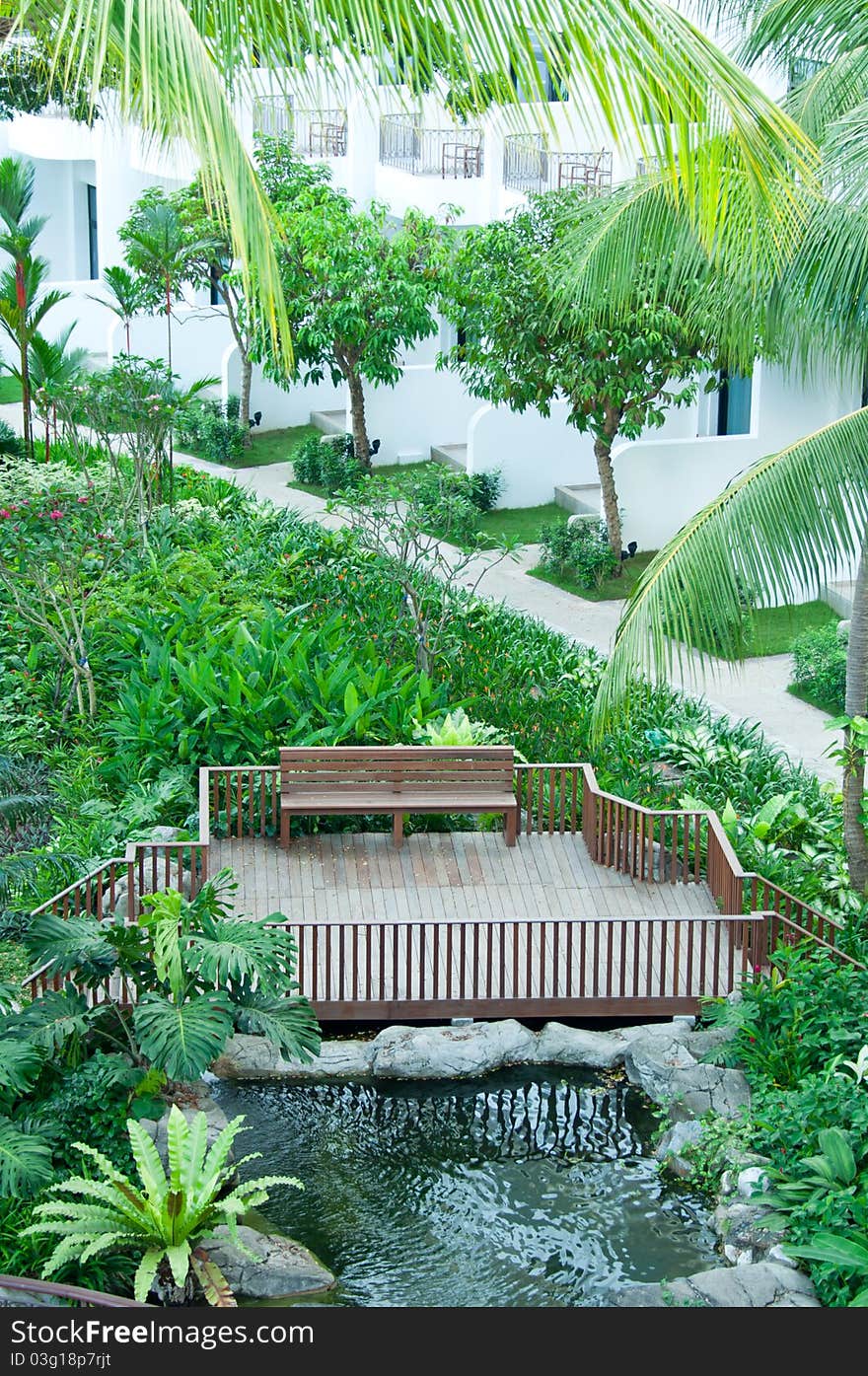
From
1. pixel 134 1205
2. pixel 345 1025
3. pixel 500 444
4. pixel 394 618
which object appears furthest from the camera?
pixel 500 444

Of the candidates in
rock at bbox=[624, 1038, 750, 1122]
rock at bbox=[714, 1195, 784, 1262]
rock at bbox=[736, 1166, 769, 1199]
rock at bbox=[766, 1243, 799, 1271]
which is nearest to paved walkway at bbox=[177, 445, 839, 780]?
rock at bbox=[624, 1038, 750, 1122]

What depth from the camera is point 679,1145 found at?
9711mm

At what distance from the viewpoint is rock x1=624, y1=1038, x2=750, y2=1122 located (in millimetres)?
9891

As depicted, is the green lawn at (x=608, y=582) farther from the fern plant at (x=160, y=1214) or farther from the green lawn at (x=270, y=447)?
the fern plant at (x=160, y=1214)

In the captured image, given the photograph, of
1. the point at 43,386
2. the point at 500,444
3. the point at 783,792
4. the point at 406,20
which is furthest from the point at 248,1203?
the point at 500,444

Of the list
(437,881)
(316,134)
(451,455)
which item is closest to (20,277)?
(451,455)

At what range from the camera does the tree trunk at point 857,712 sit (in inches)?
428

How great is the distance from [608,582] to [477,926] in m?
11.7

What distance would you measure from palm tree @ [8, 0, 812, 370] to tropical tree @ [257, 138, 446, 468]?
1743 cm

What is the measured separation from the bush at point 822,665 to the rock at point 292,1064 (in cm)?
831

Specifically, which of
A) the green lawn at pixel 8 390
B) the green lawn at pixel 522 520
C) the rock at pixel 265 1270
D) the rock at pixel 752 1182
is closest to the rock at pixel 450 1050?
the rock at pixel 752 1182

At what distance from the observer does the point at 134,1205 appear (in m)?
8.26

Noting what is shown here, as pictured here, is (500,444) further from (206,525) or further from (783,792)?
(783,792)

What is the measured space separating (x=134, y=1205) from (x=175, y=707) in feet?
19.7
